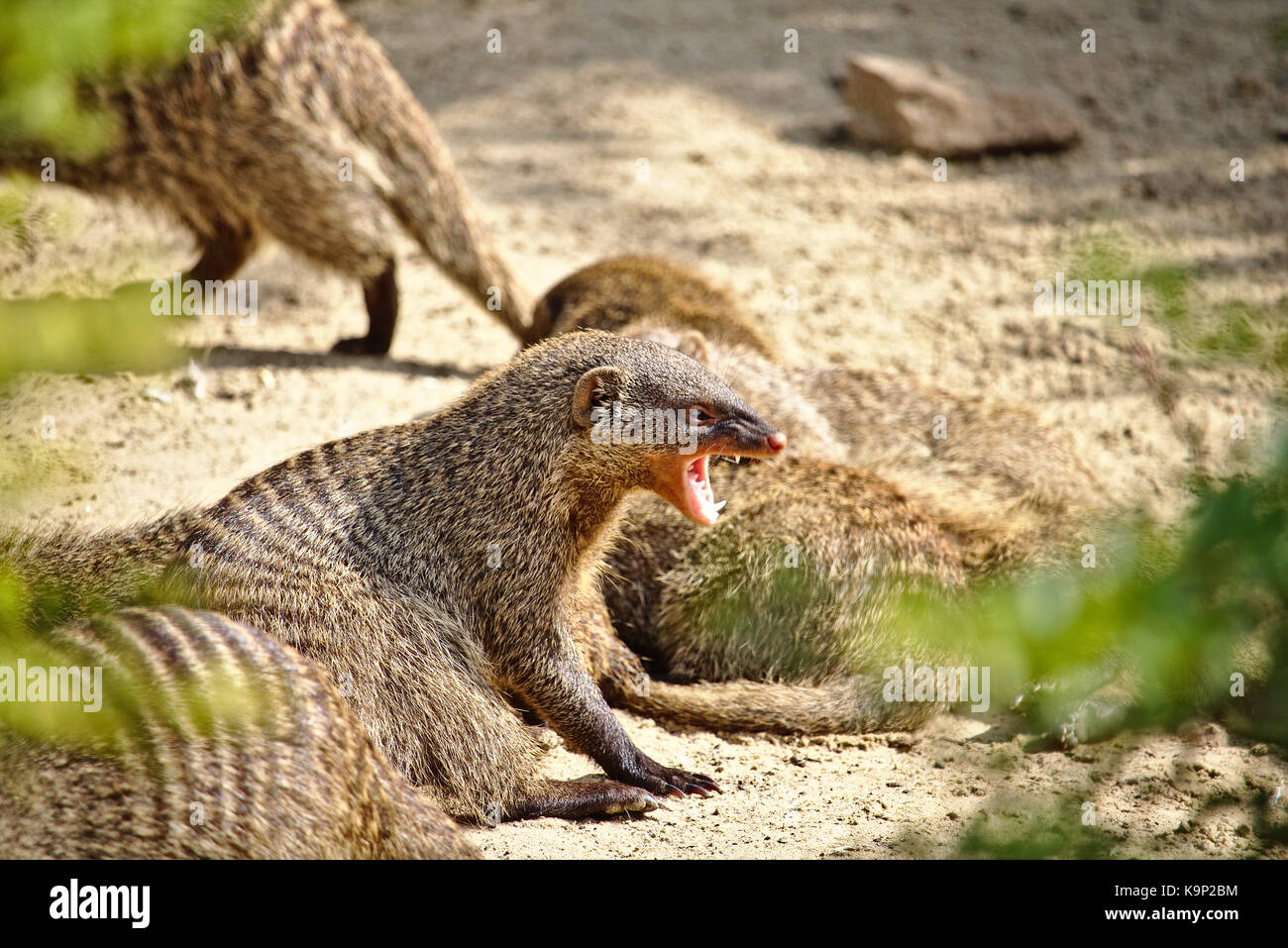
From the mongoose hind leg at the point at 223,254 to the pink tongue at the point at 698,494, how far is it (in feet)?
7.96

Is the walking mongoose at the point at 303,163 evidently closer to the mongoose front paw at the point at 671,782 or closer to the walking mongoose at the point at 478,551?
the walking mongoose at the point at 478,551

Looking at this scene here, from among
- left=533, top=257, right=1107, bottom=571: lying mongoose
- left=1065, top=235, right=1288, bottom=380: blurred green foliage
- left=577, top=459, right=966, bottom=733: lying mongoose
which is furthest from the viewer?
left=533, top=257, right=1107, bottom=571: lying mongoose

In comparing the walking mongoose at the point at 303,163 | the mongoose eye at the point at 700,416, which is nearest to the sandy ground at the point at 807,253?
the walking mongoose at the point at 303,163

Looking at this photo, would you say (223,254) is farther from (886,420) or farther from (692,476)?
(692,476)

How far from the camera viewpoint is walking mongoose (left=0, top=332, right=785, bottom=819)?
95.0 inches

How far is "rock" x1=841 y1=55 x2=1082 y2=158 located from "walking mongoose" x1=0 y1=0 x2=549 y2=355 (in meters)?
2.30

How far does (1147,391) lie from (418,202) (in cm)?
265

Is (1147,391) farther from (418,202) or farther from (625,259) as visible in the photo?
(418,202)

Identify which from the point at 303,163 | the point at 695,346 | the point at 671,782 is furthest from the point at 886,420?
the point at 303,163

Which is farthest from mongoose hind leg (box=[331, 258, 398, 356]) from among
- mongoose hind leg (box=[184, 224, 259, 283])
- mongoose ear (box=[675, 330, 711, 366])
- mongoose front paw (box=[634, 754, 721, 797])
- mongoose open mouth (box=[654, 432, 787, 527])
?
mongoose front paw (box=[634, 754, 721, 797])

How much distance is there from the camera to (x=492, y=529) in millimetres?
2588

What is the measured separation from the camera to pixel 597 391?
2.56m

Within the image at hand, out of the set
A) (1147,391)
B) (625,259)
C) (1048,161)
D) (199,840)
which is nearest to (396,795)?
(199,840)

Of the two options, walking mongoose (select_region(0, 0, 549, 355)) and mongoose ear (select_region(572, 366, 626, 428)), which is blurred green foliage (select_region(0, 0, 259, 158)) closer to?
mongoose ear (select_region(572, 366, 626, 428))
